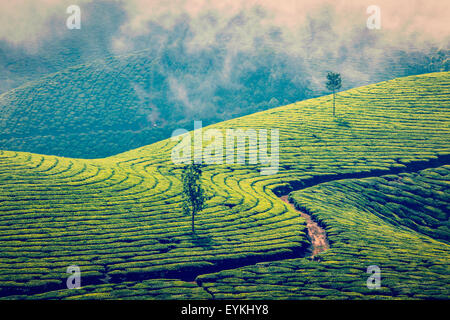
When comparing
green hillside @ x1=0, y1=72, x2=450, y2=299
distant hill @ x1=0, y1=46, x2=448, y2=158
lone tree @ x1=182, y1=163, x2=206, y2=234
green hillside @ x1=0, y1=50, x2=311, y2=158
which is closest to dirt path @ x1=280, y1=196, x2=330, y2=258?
green hillside @ x1=0, y1=72, x2=450, y2=299

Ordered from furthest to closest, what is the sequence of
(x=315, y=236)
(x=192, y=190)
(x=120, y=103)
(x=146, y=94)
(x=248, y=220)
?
1. (x=146, y=94)
2. (x=120, y=103)
3. (x=248, y=220)
4. (x=315, y=236)
5. (x=192, y=190)

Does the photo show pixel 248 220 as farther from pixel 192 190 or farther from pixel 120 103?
pixel 120 103

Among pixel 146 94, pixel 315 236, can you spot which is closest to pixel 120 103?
pixel 146 94

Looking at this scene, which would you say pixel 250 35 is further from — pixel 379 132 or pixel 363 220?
pixel 363 220

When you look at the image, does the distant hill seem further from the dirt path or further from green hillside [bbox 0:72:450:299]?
the dirt path

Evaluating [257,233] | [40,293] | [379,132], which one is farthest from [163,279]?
[379,132]

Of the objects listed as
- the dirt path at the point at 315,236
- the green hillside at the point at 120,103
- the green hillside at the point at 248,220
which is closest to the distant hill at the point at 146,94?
the green hillside at the point at 120,103
